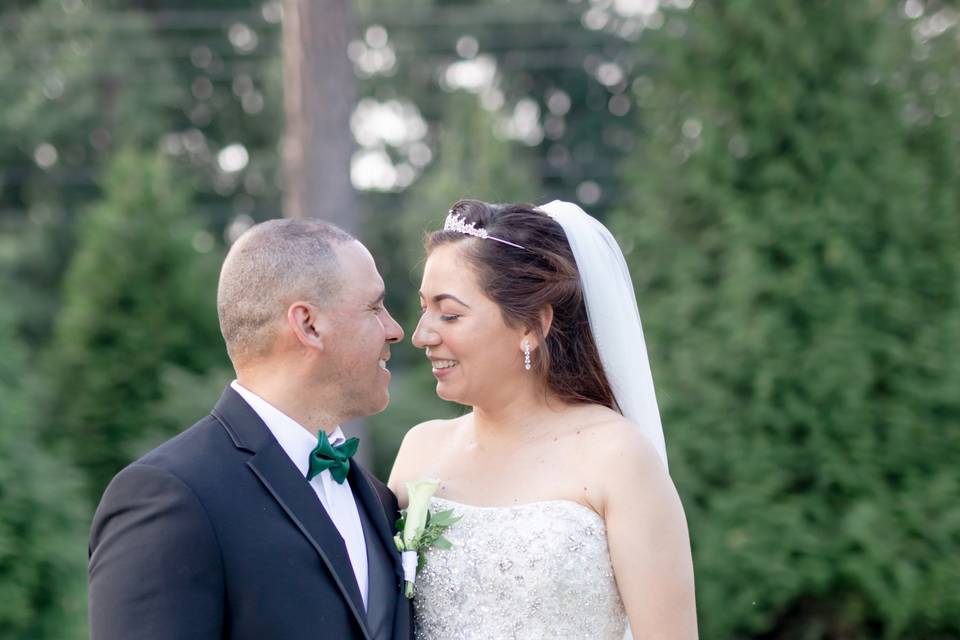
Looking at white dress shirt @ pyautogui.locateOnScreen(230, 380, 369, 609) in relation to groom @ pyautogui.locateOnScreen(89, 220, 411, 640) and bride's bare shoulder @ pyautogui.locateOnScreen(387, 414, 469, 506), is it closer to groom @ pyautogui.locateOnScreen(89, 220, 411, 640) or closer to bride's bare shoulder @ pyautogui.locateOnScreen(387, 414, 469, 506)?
groom @ pyautogui.locateOnScreen(89, 220, 411, 640)

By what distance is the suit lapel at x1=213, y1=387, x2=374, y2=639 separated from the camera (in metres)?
2.98

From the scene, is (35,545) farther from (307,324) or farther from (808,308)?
(808,308)

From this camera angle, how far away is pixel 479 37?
77.9 feet

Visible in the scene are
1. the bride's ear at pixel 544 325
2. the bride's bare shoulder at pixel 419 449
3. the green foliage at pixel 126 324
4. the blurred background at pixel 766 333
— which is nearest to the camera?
the bride's ear at pixel 544 325

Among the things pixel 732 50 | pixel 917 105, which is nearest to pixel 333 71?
pixel 732 50

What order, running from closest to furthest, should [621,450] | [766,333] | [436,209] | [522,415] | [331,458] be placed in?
[331,458] → [621,450] → [522,415] → [766,333] → [436,209]

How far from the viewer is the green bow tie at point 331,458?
311 cm

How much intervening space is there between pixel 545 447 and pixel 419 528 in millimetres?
505

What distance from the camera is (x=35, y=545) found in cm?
480

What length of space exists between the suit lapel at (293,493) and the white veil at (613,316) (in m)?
1.26

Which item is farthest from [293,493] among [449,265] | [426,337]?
[449,265]

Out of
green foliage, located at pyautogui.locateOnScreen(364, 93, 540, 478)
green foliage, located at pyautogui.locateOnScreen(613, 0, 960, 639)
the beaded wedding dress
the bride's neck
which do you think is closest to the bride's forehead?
green foliage, located at pyautogui.locateOnScreen(364, 93, 540, 478)

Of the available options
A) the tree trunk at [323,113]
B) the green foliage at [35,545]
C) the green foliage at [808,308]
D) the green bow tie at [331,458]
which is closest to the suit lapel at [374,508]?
the green bow tie at [331,458]

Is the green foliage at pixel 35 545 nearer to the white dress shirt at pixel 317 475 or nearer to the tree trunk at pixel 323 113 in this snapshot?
the white dress shirt at pixel 317 475
